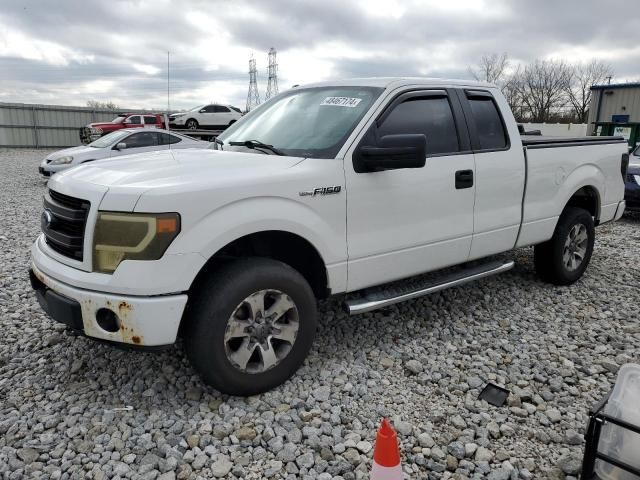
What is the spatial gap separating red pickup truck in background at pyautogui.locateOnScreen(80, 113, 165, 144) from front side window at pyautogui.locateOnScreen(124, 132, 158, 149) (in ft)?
31.4

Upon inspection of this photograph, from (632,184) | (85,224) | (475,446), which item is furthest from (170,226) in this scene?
(632,184)

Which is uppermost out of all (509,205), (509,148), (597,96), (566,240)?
(597,96)

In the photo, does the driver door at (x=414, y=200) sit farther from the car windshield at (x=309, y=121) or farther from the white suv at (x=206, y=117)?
the white suv at (x=206, y=117)

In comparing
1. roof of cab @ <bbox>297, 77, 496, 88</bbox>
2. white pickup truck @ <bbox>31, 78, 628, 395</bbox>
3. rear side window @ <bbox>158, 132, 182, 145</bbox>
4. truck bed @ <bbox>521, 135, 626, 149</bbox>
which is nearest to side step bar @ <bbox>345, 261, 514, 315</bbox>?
white pickup truck @ <bbox>31, 78, 628, 395</bbox>

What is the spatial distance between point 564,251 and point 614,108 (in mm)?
23954

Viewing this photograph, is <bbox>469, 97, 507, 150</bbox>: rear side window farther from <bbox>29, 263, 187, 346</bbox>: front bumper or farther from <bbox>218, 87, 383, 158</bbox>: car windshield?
<bbox>29, 263, 187, 346</bbox>: front bumper

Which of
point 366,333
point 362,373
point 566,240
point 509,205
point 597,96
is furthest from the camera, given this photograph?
point 597,96

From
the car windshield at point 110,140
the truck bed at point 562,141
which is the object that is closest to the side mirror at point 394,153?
the truck bed at point 562,141

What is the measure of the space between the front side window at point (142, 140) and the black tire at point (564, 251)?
11.1 meters

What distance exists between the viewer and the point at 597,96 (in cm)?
2572

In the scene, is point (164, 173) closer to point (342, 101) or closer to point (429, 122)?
point (342, 101)

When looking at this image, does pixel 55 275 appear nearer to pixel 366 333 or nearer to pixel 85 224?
pixel 85 224

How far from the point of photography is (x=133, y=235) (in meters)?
2.66

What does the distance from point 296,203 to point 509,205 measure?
2155mm
